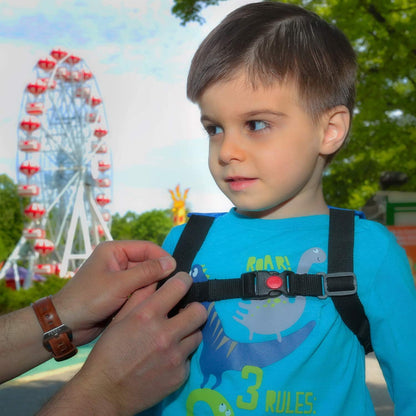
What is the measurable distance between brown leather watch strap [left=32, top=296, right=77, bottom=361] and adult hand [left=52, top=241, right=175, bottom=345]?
22 millimetres

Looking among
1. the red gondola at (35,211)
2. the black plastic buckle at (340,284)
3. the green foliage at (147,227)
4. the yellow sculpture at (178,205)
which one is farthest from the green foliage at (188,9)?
the green foliage at (147,227)

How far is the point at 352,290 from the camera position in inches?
59.1

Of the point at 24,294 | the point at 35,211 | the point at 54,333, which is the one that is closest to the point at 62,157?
the point at 35,211

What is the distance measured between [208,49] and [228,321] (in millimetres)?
764

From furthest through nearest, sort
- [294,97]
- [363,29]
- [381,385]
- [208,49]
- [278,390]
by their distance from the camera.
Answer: [363,29], [381,385], [208,49], [294,97], [278,390]

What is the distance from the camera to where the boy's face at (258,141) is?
158cm

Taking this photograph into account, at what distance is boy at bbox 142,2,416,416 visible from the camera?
1.52 meters

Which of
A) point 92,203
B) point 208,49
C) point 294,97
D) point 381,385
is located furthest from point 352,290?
point 92,203

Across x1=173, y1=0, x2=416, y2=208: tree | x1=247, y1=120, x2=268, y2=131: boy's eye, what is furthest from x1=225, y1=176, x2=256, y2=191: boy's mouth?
x1=173, y1=0, x2=416, y2=208: tree

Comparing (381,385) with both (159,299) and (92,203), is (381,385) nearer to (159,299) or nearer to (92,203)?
(159,299)

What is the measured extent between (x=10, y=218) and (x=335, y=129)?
45869 mm

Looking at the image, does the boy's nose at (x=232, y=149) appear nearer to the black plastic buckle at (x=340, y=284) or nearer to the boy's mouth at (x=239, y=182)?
the boy's mouth at (x=239, y=182)

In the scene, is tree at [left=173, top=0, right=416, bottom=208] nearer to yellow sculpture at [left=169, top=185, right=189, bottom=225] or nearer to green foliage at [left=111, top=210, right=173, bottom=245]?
yellow sculpture at [left=169, top=185, right=189, bottom=225]

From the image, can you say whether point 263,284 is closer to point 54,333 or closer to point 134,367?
point 134,367
